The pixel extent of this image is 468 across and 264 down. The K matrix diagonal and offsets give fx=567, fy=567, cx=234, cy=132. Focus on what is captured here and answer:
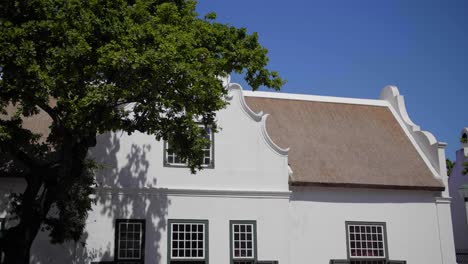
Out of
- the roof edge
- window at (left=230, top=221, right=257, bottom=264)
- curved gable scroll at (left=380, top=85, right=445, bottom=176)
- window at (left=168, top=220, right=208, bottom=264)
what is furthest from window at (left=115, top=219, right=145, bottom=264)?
Answer: curved gable scroll at (left=380, top=85, right=445, bottom=176)

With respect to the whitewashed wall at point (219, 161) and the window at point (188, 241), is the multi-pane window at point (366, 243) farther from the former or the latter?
the window at point (188, 241)

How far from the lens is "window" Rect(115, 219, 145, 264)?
18.2 m

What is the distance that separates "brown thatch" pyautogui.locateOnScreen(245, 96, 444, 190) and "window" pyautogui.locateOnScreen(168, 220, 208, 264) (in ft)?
12.3

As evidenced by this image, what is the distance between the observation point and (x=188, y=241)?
742 inches

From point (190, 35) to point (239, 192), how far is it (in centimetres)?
744

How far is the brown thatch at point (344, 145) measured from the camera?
2119 cm

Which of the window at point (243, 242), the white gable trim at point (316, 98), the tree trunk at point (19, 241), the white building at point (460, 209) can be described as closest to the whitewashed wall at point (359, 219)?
the window at point (243, 242)

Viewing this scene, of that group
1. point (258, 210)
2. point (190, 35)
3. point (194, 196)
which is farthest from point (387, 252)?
point (190, 35)

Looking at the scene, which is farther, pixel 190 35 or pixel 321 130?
pixel 321 130

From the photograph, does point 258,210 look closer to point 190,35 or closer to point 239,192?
point 239,192

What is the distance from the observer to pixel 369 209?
21.2m

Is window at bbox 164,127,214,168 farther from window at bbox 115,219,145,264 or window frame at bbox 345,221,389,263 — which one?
window frame at bbox 345,221,389,263

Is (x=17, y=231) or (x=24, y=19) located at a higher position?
(x=24, y=19)

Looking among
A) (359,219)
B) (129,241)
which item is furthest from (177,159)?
(359,219)
